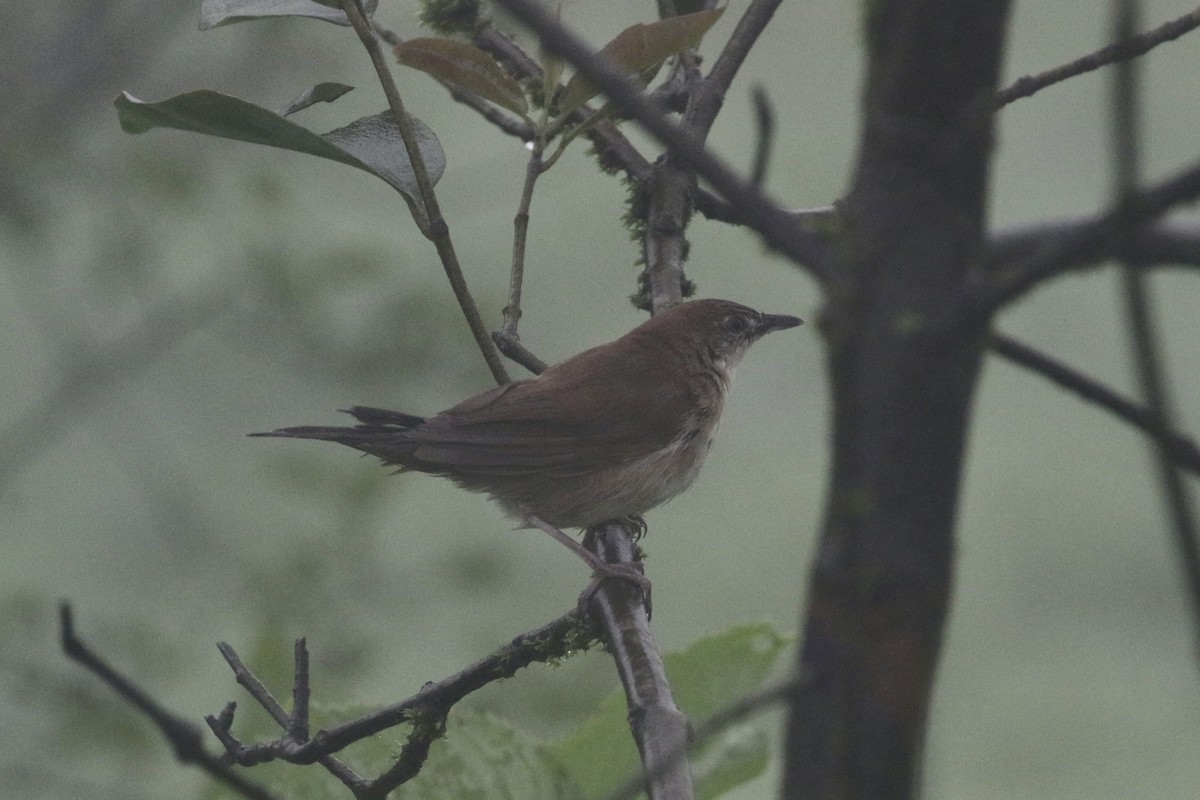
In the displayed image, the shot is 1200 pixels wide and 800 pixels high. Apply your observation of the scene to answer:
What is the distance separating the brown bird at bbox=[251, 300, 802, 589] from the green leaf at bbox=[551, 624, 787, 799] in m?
1.24

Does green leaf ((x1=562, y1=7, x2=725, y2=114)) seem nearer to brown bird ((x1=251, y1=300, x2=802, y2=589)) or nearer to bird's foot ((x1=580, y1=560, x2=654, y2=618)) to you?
bird's foot ((x1=580, y1=560, x2=654, y2=618))

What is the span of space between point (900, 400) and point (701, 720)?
776 mm

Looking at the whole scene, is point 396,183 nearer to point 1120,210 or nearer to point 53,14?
point 1120,210

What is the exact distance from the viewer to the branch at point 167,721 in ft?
2.20

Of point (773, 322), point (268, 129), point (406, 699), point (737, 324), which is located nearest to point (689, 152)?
point (406, 699)

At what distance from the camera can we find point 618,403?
292 centimetres

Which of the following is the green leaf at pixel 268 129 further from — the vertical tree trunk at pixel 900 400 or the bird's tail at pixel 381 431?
the vertical tree trunk at pixel 900 400

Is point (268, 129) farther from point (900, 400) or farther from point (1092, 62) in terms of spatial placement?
point (900, 400)

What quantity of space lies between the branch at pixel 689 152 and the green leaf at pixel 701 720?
28.6 inches

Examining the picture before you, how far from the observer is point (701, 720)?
1.30 m

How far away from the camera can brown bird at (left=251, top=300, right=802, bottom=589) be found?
2.71m

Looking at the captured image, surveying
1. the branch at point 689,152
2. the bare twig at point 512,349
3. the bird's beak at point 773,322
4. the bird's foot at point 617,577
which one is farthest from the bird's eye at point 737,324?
the branch at point 689,152

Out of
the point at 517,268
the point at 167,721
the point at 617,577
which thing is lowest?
the point at 167,721

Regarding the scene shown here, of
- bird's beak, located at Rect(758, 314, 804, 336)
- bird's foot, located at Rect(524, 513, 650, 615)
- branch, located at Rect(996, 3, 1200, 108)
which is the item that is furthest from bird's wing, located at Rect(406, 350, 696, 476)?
branch, located at Rect(996, 3, 1200, 108)
